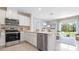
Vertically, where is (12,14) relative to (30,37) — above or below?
above

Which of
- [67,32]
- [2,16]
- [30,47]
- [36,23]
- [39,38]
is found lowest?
[30,47]

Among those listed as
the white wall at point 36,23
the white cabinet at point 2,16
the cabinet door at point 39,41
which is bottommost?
the cabinet door at point 39,41

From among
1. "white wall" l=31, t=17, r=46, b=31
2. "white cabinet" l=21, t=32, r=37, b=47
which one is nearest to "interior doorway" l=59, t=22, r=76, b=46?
"white wall" l=31, t=17, r=46, b=31

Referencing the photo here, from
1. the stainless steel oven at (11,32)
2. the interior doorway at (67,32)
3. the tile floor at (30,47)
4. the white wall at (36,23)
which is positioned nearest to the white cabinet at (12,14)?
the stainless steel oven at (11,32)

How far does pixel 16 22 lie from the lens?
1.58 m

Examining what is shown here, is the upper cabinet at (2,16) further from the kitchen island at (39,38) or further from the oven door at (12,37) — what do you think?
the kitchen island at (39,38)

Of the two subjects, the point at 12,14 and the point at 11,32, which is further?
the point at 11,32

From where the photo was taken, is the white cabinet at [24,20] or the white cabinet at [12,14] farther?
the white cabinet at [24,20]

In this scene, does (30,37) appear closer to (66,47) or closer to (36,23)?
(36,23)

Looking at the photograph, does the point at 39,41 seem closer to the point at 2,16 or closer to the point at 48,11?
the point at 48,11

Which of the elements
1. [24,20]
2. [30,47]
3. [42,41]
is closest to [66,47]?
[42,41]

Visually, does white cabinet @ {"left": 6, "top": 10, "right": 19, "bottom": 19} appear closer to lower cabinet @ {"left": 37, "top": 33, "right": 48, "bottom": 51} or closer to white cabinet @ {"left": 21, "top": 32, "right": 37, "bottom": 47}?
white cabinet @ {"left": 21, "top": 32, "right": 37, "bottom": 47}

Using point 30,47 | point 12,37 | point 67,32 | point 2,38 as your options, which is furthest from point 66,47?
point 2,38
